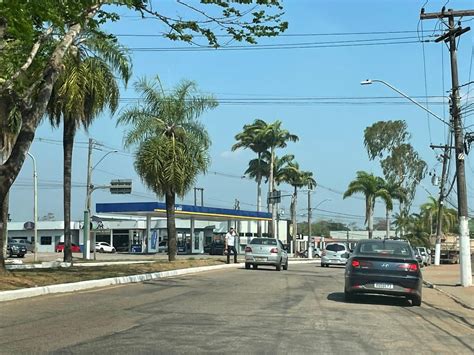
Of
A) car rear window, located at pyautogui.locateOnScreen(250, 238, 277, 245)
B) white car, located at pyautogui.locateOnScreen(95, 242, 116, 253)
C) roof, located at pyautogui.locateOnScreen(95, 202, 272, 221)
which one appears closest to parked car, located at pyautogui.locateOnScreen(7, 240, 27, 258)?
roof, located at pyautogui.locateOnScreen(95, 202, 272, 221)

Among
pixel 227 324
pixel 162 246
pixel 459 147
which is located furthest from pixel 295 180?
pixel 227 324

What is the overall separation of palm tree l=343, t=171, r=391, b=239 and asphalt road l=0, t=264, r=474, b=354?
47.7 meters

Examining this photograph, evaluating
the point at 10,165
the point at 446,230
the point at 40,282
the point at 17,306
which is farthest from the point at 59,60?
the point at 446,230

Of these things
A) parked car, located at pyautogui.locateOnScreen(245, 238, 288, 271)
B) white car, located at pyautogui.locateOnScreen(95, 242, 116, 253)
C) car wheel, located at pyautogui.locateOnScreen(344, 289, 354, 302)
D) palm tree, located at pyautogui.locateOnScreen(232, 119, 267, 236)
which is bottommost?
white car, located at pyautogui.locateOnScreen(95, 242, 116, 253)

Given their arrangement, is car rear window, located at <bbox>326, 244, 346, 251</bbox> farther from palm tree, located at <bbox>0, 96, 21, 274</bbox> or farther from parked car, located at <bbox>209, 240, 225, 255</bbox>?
palm tree, located at <bbox>0, 96, 21, 274</bbox>

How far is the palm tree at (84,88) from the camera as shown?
2450cm

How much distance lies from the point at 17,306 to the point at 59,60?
292 inches

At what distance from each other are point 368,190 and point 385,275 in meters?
50.3

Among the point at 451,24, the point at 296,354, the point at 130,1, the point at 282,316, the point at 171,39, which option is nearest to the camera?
the point at 296,354

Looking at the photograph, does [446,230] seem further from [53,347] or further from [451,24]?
[53,347]

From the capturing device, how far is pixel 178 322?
1086cm

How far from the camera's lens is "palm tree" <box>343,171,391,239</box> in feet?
209

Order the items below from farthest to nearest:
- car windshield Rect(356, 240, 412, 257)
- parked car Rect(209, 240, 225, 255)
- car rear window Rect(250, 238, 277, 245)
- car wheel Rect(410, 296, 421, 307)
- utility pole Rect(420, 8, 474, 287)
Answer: parked car Rect(209, 240, 225, 255), car rear window Rect(250, 238, 277, 245), utility pole Rect(420, 8, 474, 287), car windshield Rect(356, 240, 412, 257), car wheel Rect(410, 296, 421, 307)

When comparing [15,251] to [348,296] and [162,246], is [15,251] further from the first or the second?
[348,296]
